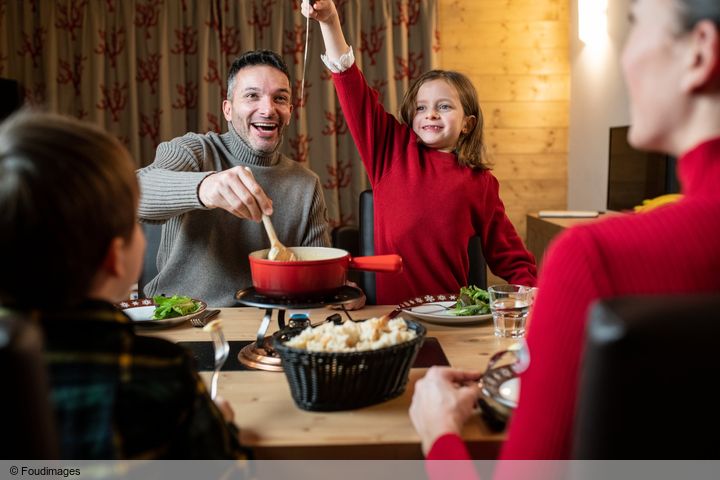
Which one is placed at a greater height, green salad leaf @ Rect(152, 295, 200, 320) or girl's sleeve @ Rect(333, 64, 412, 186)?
girl's sleeve @ Rect(333, 64, 412, 186)

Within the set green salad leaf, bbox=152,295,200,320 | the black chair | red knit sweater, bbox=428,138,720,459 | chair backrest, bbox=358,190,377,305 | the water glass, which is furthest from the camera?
chair backrest, bbox=358,190,377,305

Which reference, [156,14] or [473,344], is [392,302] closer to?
[473,344]

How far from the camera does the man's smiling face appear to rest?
2.15 meters

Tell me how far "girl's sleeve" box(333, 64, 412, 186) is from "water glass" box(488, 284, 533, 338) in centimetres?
88

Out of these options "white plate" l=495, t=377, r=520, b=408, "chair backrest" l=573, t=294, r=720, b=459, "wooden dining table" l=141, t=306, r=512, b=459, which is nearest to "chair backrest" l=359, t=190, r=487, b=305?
"wooden dining table" l=141, t=306, r=512, b=459

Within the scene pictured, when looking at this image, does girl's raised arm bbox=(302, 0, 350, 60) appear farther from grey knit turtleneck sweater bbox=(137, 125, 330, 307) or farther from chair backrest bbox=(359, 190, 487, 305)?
chair backrest bbox=(359, 190, 487, 305)

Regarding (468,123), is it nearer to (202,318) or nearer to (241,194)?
(241,194)

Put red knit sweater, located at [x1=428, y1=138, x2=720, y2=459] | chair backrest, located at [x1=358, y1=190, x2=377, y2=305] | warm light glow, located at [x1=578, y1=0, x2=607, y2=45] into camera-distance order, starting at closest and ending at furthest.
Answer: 1. red knit sweater, located at [x1=428, y1=138, x2=720, y2=459]
2. chair backrest, located at [x1=358, y1=190, x2=377, y2=305]
3. warm light glow, located at [x1=578, y1=0, x2=607, y2=45]

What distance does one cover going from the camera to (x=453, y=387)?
1011 millimetres

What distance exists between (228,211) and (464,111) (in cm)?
88

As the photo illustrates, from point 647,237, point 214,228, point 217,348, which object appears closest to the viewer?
point 647,237

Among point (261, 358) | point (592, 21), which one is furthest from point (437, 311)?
point (592, 21)

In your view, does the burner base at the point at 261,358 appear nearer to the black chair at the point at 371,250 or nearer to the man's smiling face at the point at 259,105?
the man's smiling face at the point at 259,105

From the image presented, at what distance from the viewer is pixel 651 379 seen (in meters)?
0.51
